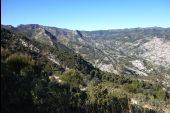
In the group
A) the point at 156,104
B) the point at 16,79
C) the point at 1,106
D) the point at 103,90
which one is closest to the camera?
the point at 1,106

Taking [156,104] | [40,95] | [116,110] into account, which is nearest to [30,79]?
[40,95]

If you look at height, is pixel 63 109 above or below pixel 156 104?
above

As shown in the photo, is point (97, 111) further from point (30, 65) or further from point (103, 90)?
point (30, 65)

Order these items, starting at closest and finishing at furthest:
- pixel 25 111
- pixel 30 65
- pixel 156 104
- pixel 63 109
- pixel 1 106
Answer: pixel 1 106 → pixel 25 111 → pixel 63 109 → pixel 30 65 → pixel 156 104

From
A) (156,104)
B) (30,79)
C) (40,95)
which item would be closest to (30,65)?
(30,79)

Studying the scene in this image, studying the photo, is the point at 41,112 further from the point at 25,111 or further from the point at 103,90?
the point at 103,90

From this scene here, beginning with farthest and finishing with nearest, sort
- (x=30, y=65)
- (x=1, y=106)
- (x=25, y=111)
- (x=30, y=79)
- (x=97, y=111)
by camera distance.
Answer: (x=30, y=65)
(x=97, y=111)
(x=30, y=79)
(x=25, y=111)
(x=1, y=106)

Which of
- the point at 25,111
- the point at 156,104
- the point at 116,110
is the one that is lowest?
the point at 156,104

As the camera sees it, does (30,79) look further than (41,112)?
Yes

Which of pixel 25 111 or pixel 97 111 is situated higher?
pixel 25 111
